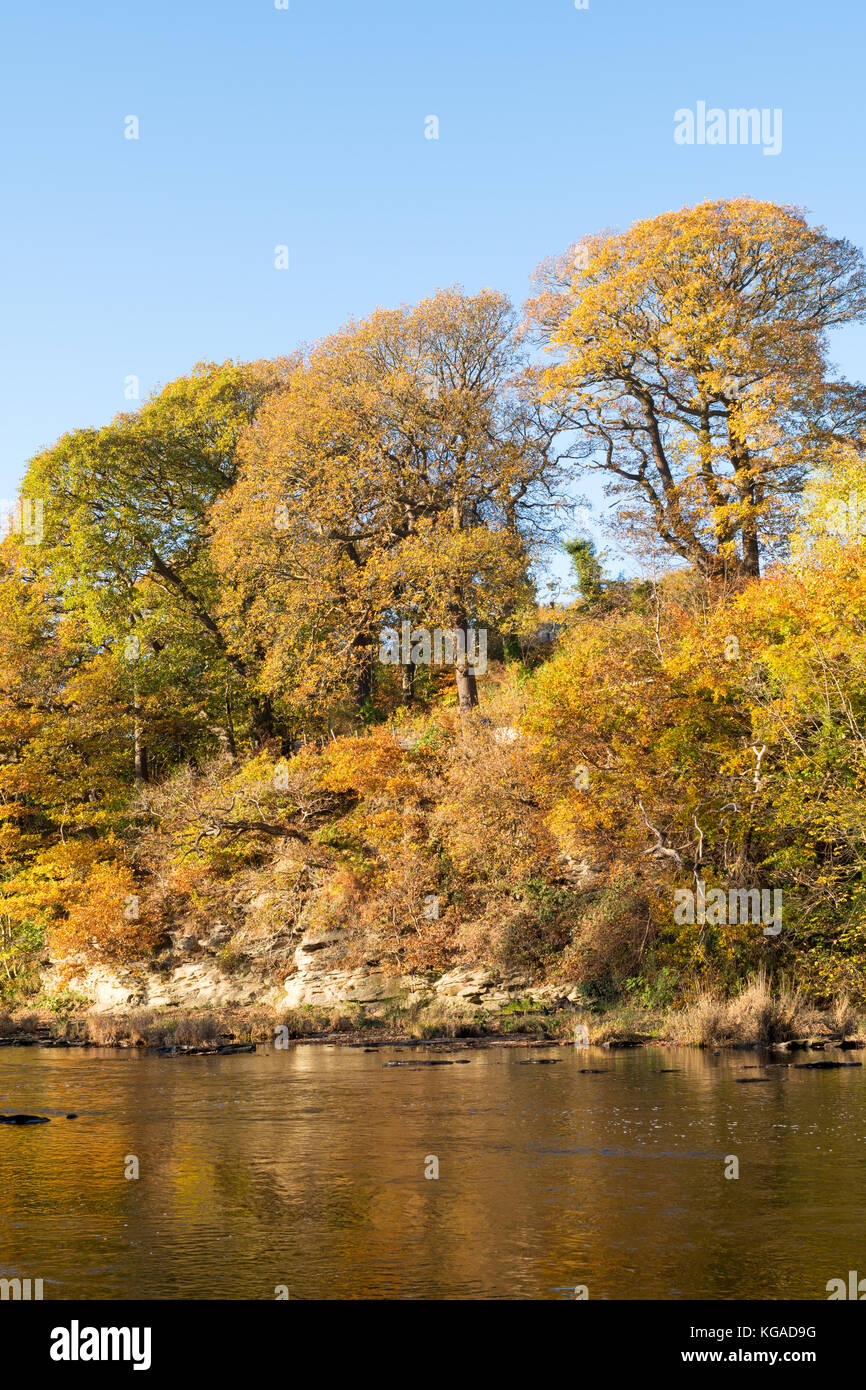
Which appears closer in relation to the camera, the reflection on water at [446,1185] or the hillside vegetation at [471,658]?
the reflection on water at [446,1185]

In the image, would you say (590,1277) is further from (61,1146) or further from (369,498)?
(369,498)

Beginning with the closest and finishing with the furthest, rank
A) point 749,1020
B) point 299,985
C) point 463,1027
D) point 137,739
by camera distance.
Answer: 1. point 749,1020
2. point 463,1027
3. point 299,985
4. point 137,739

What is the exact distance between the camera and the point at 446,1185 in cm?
1572

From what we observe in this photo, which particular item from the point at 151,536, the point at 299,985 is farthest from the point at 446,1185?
the point at 151,536

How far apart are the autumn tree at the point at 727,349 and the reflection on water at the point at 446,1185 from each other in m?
22.5

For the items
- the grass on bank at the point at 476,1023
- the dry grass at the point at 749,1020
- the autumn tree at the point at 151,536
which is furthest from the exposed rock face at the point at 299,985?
the autumn tree at the point at 151,536

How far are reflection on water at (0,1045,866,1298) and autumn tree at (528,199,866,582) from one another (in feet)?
73.7

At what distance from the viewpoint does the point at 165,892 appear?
4325cm

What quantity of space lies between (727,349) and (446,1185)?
3244 centimetres

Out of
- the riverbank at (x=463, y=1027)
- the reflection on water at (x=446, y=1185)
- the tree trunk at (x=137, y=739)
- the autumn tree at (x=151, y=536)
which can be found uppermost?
the autumn tree at (x=151, y=536)

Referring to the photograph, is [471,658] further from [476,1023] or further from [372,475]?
[476,1023]

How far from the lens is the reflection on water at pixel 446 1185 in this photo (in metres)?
11.9

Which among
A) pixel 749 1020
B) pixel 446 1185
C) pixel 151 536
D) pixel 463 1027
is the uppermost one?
pixel 151 536

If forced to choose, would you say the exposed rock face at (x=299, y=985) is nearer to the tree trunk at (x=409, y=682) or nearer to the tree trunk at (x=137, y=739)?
the tree trunk at (x=137, y=739)
